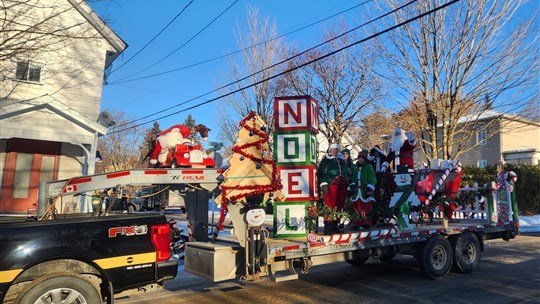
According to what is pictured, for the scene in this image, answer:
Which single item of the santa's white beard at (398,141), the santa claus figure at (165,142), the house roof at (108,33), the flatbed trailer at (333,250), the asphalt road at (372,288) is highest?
the house roof at (108,33)

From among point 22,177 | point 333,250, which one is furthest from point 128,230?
point 22,177

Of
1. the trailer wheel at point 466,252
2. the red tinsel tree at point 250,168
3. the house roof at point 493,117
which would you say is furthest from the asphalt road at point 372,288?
the house roof at point 493,117

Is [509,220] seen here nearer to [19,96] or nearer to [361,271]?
[361,271]

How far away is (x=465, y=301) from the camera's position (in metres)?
6.20

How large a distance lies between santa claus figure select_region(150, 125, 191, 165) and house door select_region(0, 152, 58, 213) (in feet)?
31.6

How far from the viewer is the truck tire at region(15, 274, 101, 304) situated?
13.9ft

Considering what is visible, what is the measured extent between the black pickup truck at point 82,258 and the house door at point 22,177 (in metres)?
11.3

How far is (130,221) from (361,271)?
5187mm

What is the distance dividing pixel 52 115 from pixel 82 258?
38.0 ft

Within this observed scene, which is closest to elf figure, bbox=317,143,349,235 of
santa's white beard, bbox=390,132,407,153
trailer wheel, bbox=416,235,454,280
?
trailer wheel, bbox=416,235,454,280

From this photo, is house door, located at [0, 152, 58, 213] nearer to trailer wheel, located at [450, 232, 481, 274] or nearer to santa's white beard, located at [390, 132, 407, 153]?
santa's white beard, located at [390, 132, 407, 153]

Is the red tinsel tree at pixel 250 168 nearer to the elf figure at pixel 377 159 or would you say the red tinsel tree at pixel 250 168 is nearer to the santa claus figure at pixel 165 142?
the santa claus figure at pixel 165 142

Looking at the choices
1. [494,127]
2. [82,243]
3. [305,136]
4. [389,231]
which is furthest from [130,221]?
[494,127]

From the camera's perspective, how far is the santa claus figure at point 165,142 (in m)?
6.93
